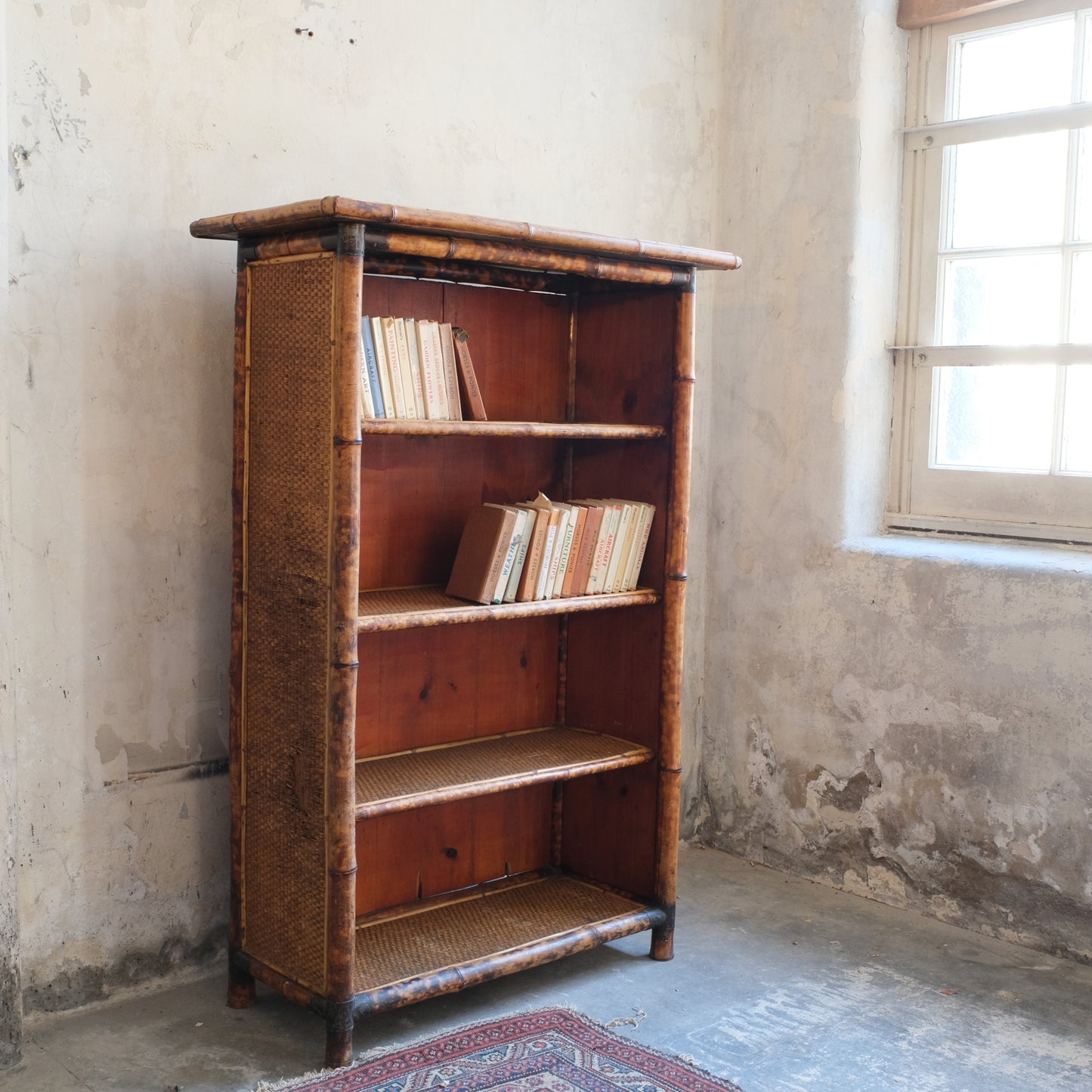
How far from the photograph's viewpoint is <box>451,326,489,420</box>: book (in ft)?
8.60

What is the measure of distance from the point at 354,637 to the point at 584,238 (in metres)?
0.96

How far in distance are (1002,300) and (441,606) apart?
182cm

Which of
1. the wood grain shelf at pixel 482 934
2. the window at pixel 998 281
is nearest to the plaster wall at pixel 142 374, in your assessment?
the wood grain shelf at pixel 482 934

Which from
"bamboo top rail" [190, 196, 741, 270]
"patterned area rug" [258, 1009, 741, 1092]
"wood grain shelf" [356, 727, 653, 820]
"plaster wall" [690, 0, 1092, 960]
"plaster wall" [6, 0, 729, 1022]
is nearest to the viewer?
"bamboo top rail" [190, 196, 741, 270]

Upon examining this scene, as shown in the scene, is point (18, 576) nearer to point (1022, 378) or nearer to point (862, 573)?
point (862, 573)

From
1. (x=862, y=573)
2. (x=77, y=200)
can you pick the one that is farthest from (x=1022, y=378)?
(x=77, y=200)

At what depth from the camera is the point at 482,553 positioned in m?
2.64

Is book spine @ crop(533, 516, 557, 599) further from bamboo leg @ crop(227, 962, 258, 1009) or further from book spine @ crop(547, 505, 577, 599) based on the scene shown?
bamboo leg @ crop(227, 962, 258, 1009)

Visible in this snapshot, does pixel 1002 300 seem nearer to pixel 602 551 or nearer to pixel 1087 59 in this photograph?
pixel 1087 59

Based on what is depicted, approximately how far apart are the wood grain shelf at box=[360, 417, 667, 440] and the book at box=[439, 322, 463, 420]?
0.13 ft

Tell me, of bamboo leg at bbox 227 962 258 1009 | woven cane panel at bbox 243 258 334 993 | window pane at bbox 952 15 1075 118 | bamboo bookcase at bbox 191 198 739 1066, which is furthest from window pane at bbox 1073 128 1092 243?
bamboo leg at bbox 227 962 258 1009

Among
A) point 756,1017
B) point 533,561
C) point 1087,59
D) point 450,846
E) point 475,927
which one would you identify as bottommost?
point 756,1017

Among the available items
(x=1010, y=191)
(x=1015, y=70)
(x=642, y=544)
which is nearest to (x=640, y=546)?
(x=642, y=544)

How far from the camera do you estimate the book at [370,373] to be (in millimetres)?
2412
